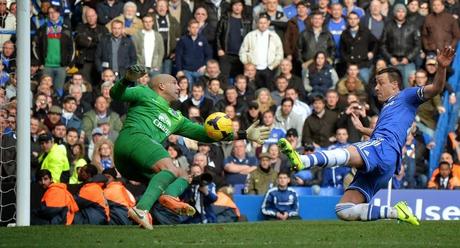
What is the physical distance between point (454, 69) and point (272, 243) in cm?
1301

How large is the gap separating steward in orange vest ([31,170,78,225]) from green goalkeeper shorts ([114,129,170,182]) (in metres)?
3.90

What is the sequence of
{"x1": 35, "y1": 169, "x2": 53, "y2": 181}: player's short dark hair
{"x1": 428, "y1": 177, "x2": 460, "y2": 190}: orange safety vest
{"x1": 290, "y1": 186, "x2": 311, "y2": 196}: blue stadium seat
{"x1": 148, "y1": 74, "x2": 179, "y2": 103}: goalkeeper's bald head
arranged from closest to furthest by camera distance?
{"x1": 148, "y1": 74, "x2": 179, "y2": 103}: goalkeeper's bald head < {"x1": 35, "y1": 169, "x2": 53, "y2": 181}: player's short dark hair < {"x1": 290, "y1": 186, "x2": 311, "y2": 196}: blue stadium seat < {"x1": 428, "y1": 177, "x2": 460, "y2": 190}: orange safety vest

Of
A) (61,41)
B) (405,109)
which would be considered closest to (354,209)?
(405,109)

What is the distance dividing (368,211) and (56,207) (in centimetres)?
666

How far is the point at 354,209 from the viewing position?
14.8m

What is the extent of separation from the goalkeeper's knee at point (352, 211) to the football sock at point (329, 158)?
0.82 metres

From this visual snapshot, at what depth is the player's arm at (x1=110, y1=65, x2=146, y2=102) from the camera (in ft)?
50.9

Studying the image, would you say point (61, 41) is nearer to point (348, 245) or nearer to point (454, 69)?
point (454, 69)

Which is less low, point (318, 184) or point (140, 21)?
point (140, 21)

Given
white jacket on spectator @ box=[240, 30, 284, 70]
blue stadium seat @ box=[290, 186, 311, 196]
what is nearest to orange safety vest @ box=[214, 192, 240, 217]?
blue stadium seat @ box=[290, 186, 311, 196]

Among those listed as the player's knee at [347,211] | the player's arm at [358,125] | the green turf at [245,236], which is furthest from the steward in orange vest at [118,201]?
the player's knee at [347,211]

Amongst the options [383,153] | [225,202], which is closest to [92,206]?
[225,202]

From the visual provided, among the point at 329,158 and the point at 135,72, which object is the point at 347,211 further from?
the point at 135,72

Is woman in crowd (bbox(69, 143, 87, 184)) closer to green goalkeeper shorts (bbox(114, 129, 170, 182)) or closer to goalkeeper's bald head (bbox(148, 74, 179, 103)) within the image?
goalkeeper's bald head (bbox(148, 74, 179, 103))
